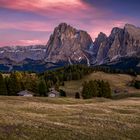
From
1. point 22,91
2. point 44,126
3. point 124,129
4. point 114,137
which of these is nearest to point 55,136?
point 44,126

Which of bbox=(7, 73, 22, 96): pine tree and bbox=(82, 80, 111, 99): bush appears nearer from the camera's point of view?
bbox=(82, 80, 111, 99): bush

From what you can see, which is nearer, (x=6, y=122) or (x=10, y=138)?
(x=10, y=138)

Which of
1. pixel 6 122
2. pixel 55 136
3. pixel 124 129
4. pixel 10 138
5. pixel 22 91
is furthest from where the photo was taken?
pixel 22 91

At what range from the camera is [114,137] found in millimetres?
43156

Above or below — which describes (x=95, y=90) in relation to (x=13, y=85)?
below

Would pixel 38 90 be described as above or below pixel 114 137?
below

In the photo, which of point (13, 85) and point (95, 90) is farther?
point (13, 85)

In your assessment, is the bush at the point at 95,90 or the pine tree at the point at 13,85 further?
the pine tree at the point at 13,85

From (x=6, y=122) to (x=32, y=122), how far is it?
369cm

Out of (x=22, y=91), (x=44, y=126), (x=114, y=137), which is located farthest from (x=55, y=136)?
(x=22, y=91)

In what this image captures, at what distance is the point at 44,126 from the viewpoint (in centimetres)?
4319

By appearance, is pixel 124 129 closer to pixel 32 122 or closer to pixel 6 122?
pixel 32 122

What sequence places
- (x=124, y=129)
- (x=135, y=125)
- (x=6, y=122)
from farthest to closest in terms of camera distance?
(x=135, y=125), (x=124, y=129), (x=6, y=122)

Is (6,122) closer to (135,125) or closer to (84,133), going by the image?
(84,133)
